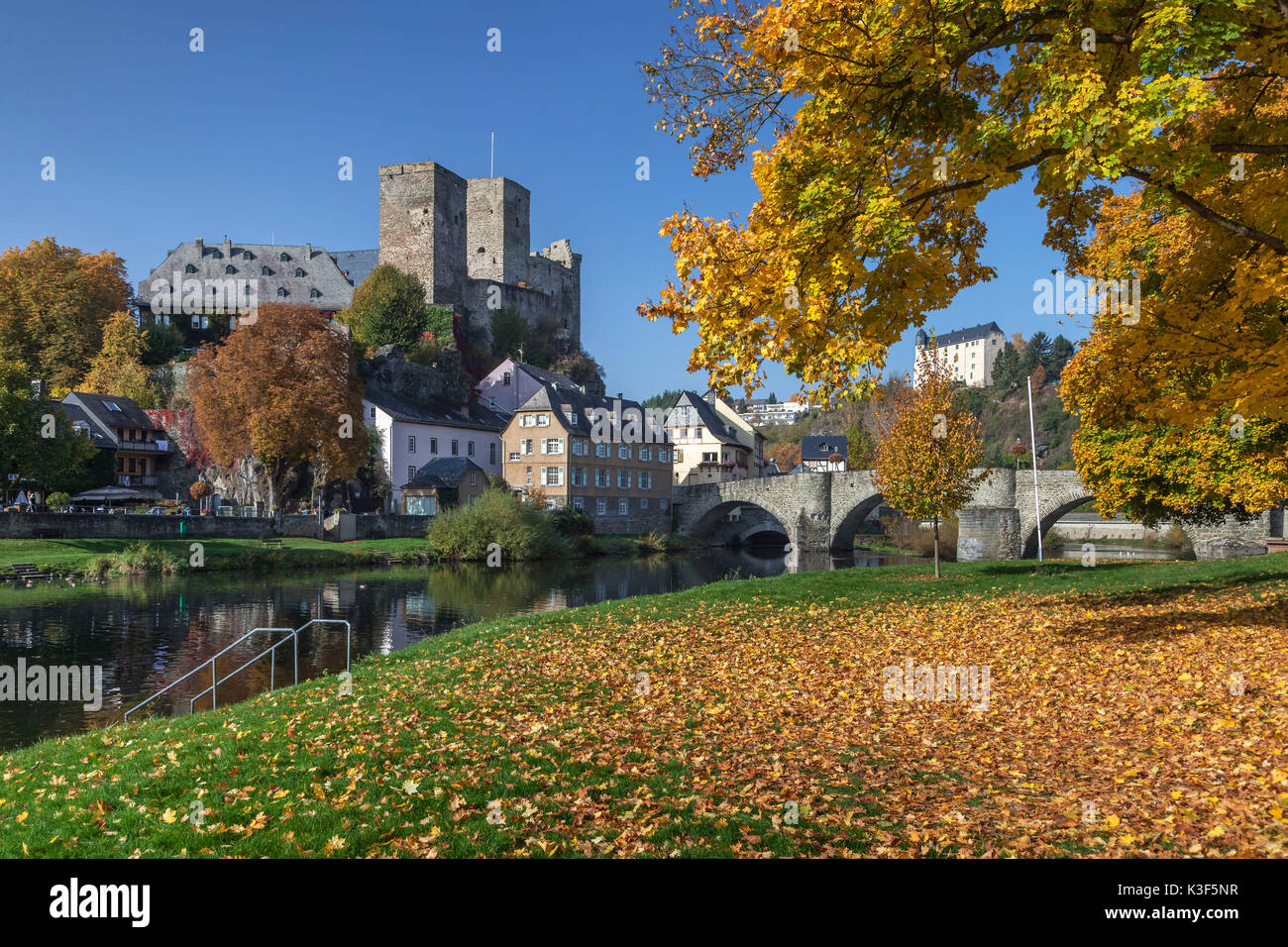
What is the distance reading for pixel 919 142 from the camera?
30.5 feet

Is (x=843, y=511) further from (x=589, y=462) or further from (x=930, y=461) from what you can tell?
(x=930, y=461)

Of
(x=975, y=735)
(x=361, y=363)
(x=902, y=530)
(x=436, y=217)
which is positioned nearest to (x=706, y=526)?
(x=902, y=530)

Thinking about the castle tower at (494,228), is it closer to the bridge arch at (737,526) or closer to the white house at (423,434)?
the white house at (423,434)

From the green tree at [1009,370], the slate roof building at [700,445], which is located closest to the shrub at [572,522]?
the slate roof building at [700,445]

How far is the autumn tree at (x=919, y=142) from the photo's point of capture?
6832 mm

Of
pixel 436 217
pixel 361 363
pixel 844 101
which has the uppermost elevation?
pixel 436 217

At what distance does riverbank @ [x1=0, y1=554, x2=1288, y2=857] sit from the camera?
5609mm

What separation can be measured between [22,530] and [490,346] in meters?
52.3

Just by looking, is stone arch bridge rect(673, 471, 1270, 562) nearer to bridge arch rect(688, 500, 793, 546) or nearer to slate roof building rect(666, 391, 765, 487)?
bridge arch rect(688, 500, 793, 546)

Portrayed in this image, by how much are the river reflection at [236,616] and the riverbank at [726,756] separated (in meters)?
5.91

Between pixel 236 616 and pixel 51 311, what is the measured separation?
50956 millimetres
